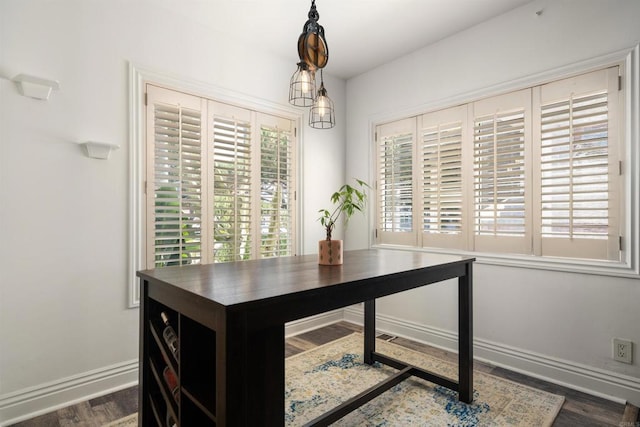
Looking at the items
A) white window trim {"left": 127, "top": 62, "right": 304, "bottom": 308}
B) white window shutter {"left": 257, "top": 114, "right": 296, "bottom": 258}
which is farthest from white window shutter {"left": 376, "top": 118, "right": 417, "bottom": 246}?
white window trim {"left": 127, "top": 62, "right": 304, "bottom": 308}

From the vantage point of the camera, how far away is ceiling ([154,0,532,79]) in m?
2.54

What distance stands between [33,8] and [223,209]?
1.70m

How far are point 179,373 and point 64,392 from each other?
4.79ft

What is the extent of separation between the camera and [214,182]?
113 inches

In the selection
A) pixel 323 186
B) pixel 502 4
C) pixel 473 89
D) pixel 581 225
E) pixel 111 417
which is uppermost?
pixel 502 4

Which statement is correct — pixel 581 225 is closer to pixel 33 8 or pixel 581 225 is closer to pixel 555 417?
pixel 555 417

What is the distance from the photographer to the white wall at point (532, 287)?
220 cm

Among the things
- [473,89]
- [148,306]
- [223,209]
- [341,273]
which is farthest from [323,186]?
[148,306]

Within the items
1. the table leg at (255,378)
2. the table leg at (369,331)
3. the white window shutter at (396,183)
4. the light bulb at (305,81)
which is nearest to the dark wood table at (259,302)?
the table leg at (255,378)

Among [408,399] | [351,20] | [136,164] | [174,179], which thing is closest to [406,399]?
[408,399]

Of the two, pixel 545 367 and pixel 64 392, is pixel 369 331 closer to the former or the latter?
pixel 545 367

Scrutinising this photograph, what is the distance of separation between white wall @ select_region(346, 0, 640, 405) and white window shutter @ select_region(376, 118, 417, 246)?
0.80 ft

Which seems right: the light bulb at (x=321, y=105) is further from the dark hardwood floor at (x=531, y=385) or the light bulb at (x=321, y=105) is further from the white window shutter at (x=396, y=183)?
the dark hardwood floor at (x=531, y=385)

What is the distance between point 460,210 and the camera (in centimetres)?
299
